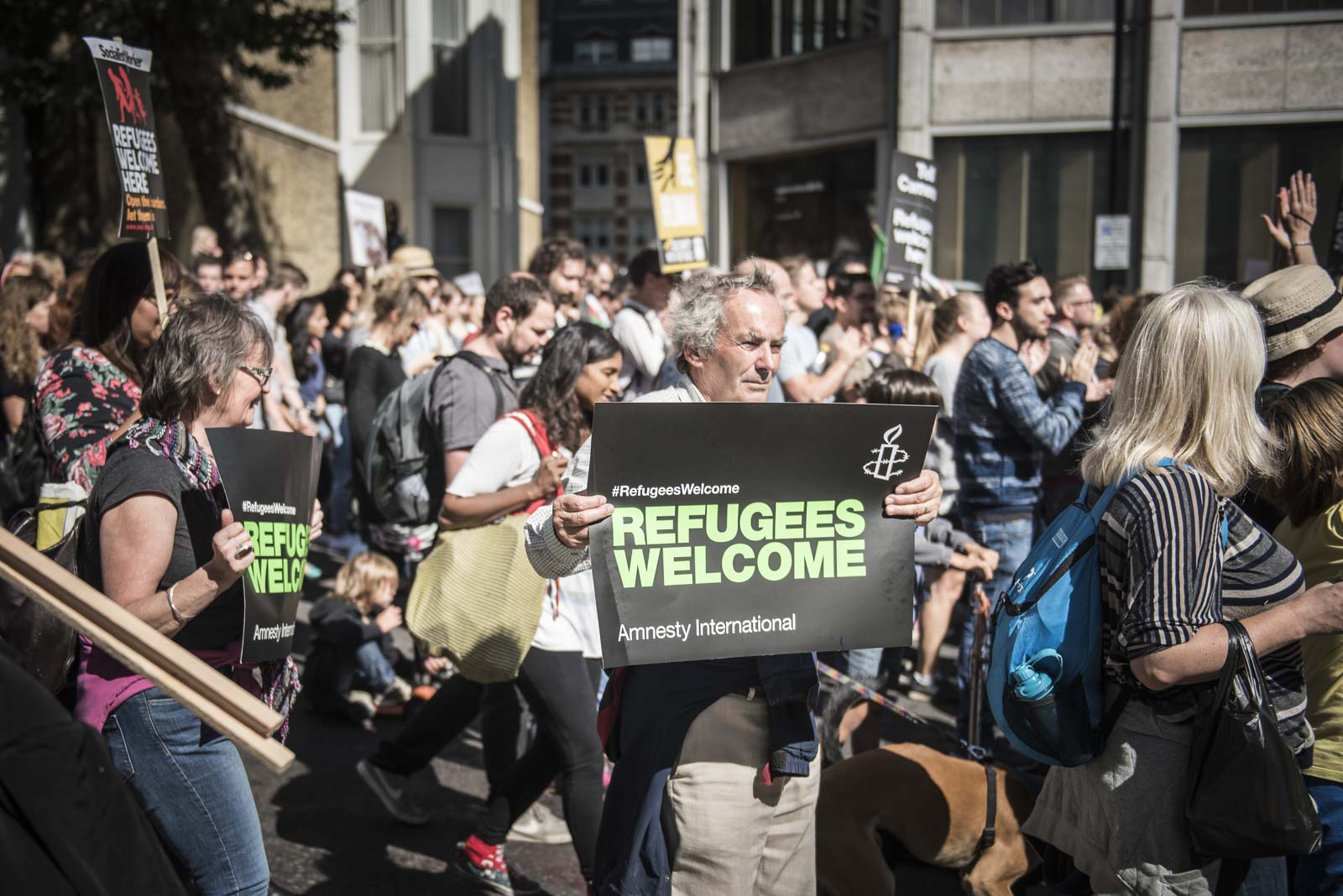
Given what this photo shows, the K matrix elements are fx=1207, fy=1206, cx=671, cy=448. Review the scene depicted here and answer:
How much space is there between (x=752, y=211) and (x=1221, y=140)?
7.98m

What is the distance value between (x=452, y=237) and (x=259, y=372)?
88.6 feet

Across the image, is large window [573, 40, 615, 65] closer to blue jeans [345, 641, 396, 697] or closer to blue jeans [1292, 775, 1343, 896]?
blue jeans [345, 641, 396, 697]

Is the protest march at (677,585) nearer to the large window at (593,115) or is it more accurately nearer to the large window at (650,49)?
the large window at (650,49)

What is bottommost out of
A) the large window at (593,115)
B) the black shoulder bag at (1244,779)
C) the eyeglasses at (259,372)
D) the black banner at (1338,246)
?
the black shoulder bag at (1244,779)

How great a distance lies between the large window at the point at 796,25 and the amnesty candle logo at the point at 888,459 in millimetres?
18245

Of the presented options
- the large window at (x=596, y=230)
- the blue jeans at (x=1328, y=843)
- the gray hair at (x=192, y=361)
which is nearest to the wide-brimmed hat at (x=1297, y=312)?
the blue jeans at (x=1328, y=843)

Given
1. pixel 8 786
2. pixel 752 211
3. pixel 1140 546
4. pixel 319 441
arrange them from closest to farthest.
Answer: pixel 8 786 → pixel 1140 546 → pixel 319 441 → pixel 752 211

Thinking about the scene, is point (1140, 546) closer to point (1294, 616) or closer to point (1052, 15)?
point (1294, 616)

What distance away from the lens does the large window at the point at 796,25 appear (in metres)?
19.7

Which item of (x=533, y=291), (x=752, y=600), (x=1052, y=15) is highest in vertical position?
(x=1052, y=15)

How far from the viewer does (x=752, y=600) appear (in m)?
2.71

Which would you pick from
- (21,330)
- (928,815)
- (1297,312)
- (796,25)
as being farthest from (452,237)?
(1297,312)

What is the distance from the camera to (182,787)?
9.01ft

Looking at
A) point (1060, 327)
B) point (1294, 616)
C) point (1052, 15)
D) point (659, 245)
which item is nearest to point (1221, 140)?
point (1052, 15)
